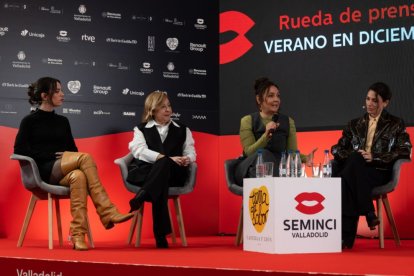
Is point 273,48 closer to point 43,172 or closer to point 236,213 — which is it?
point 236,213

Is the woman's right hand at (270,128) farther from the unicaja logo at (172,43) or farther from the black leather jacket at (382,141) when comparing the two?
the unicaja logo at (172,43)

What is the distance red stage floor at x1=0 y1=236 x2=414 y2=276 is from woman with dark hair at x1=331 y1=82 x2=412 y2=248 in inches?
10.5

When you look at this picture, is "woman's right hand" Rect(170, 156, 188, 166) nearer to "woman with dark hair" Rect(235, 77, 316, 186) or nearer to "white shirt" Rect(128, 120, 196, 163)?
"white shirt" Rect(128, 120, 196, 163)

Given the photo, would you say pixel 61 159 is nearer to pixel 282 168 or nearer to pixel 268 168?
pixel 268 168

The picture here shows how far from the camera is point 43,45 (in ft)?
21.7

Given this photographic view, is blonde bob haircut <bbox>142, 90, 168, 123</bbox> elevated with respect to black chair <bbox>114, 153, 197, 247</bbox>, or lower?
elevated

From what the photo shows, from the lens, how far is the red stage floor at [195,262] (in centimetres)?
361

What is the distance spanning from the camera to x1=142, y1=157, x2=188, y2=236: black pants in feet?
17.7

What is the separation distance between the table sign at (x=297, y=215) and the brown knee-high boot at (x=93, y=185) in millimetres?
1110

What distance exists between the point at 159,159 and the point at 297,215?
4.13 feet

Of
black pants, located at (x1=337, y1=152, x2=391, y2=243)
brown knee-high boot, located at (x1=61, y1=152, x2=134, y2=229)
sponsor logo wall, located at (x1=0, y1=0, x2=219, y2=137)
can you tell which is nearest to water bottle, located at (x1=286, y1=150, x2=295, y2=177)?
black pants, located at (x1=337, y1=152, x2=391, y2=243)

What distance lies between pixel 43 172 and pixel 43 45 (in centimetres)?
164

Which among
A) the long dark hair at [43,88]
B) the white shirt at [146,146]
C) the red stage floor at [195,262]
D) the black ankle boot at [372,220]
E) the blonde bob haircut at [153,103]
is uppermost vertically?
the long dark hair at [43,88]

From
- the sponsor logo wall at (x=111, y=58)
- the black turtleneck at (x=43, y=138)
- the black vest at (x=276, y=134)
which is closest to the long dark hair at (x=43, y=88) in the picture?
the black turtleneck at (x=43, y=138)
